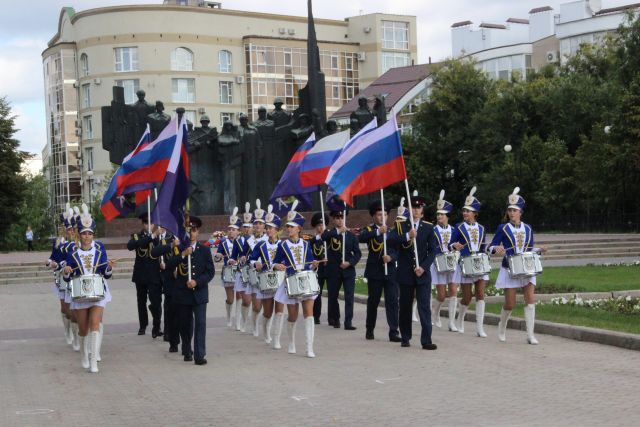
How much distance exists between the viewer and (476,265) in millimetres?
16688

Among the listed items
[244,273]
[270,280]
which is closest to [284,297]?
[270,280]

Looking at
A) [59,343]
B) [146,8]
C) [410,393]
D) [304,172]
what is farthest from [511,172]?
[410,393]

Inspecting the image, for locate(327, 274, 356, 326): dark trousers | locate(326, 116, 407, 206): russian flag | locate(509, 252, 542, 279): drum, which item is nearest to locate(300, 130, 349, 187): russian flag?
locate(327, 274, 356, 326): dark trousers

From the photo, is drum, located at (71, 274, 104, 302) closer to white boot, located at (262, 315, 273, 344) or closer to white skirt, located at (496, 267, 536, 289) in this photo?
white boot, located at (262, 315, 273, 344)

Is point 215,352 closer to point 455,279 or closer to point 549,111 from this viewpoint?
point 455,279

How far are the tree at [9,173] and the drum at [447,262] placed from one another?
147 feet

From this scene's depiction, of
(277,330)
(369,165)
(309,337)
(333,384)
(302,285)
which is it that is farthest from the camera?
(369,165)

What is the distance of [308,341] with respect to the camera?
1444cm

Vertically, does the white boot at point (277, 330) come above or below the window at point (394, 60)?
below

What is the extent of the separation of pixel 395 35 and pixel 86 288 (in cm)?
7885

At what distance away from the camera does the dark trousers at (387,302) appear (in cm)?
1614

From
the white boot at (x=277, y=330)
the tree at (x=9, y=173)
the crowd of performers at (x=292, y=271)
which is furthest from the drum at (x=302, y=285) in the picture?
the tree at (x=9, y=173)

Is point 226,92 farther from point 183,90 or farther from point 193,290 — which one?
point 193,290

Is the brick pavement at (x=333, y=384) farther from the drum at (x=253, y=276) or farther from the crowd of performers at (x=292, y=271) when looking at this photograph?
the drum at (x=253, y=276)
